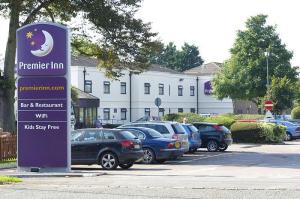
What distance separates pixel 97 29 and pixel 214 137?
8.58m

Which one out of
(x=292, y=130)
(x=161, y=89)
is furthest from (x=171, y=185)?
(x=161, y=89)

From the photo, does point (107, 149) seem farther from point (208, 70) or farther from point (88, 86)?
point (208, 70)

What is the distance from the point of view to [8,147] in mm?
24938

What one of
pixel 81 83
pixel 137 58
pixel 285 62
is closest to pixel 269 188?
pixel 137 58

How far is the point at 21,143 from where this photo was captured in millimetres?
19188

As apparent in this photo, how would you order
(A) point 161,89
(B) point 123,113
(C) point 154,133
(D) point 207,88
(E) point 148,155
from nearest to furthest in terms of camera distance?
1. (E) point 148,155
2. (C) point 154,133
3. (B) point 123,113
4. (A) point 161,89
5. (D) point 207,88

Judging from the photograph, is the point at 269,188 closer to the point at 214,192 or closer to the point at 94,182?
the point at 214,192

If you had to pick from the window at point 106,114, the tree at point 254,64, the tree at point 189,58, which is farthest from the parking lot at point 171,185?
the tree at point 189,58

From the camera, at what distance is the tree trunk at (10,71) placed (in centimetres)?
3108

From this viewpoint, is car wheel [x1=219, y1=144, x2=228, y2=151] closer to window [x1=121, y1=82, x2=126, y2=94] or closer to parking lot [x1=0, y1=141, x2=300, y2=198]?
parking lot [x1=0, y1=141, x2=300, y2=198]

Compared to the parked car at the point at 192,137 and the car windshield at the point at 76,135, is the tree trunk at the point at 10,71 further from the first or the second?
the car windshield at the point at 76,135

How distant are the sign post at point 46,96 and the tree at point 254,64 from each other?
2100 inches

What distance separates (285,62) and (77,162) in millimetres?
52625

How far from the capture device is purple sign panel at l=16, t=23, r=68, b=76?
18.8 metres
